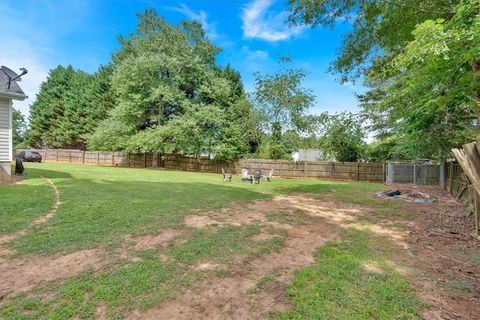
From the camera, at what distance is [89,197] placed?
25.0 feet

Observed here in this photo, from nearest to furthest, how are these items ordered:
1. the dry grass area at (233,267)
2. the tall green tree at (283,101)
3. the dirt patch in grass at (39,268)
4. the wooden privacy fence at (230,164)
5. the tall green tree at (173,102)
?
the dry grass area at (233,267) → the dirt patch in grass at (39,268) → the wooden privacy fence at (230,164) → the tall green tree at (173,102) → the tall green tree at (283,101)

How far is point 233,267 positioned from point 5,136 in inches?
416

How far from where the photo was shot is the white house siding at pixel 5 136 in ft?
31.9

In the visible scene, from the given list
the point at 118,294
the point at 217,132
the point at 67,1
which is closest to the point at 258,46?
the point at 217,132

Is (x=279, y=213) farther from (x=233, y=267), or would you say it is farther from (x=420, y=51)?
(x=420, y=51)

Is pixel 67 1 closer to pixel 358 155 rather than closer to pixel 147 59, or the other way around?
pixel 147 59

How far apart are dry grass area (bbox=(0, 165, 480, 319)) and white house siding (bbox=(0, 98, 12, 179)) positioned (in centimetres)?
520

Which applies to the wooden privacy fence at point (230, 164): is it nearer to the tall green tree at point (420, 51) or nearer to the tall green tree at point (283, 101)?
the tall green tree at point (283, 101)

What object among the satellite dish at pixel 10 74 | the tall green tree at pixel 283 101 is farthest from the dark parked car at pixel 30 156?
the tall green tree at pixel 283 101

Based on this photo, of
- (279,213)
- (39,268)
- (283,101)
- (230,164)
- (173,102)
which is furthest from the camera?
(173,102)

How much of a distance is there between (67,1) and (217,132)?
15.0 meters

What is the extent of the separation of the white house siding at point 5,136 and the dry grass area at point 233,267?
5.20 metres

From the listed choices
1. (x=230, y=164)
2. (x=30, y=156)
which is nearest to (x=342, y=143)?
(x=230, y=164)

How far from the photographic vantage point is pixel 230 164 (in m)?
23.1
